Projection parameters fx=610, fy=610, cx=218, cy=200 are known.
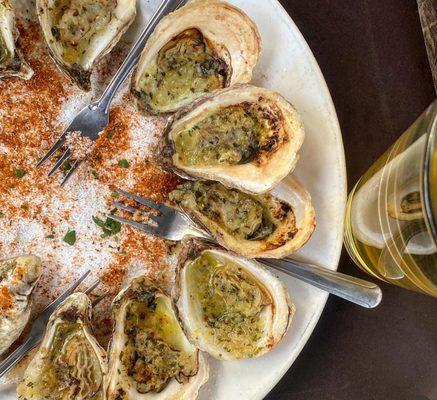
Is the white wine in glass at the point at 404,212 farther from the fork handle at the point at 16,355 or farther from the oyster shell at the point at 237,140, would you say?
the fork handle at the point at 16,355

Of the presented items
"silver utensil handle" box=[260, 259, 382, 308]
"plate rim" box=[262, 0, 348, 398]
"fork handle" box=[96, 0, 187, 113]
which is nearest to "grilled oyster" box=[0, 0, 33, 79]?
"fork handle" box=[96, 0, 187, 113]

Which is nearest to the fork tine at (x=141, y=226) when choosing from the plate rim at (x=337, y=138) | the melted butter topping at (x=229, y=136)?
the melted butter topping at (x=229, y=136)

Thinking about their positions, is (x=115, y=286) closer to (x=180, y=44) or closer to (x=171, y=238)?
(x=171, y=238)

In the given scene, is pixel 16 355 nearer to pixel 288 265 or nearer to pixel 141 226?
pixel 141 226

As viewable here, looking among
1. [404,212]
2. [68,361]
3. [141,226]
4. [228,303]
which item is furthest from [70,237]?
[404,212]

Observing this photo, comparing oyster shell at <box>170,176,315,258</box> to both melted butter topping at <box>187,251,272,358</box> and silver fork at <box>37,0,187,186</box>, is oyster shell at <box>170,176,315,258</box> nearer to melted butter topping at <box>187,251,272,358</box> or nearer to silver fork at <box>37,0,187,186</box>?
melted butter topping at <box>187,251,272,358</box>
